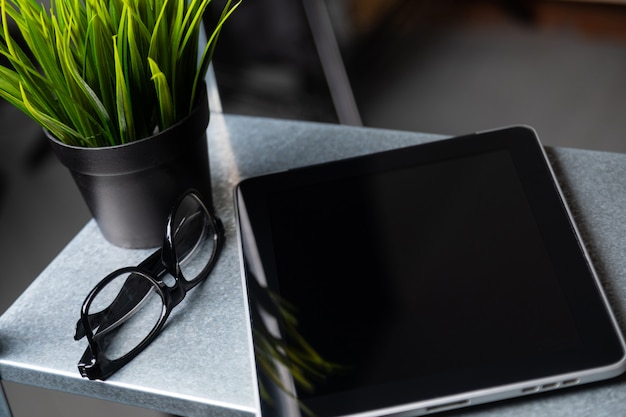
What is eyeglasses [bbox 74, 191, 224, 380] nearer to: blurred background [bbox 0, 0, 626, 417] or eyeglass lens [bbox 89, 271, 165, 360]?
eyeglass lens [bbox 89, 271, 165, 360]

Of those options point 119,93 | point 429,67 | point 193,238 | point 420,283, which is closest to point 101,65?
point 119,93

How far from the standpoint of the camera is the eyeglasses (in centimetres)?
59

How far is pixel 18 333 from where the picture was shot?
0.65 m

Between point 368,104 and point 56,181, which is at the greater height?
point 368,104

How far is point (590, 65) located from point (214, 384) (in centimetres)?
78

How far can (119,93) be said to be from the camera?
57 cm

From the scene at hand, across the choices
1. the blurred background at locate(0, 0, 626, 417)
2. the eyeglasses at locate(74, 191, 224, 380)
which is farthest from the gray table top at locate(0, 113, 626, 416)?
the blurred background at locate(0, 0, 626, 417)

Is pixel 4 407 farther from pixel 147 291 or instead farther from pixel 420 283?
pixel 420 283

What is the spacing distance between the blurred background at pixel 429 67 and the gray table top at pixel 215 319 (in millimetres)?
144

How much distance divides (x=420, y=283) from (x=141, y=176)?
0.26 m

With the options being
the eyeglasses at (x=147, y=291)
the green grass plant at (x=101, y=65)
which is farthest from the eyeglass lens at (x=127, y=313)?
the green grass plant at (x=101, y=65)

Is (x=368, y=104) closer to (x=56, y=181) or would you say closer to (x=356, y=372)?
(x=356, y=372)

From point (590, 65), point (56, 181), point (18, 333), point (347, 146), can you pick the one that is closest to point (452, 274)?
point (347, 146)

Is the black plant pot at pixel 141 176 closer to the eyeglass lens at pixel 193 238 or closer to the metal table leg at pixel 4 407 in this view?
the eyeglass lens at pixel 193 238
